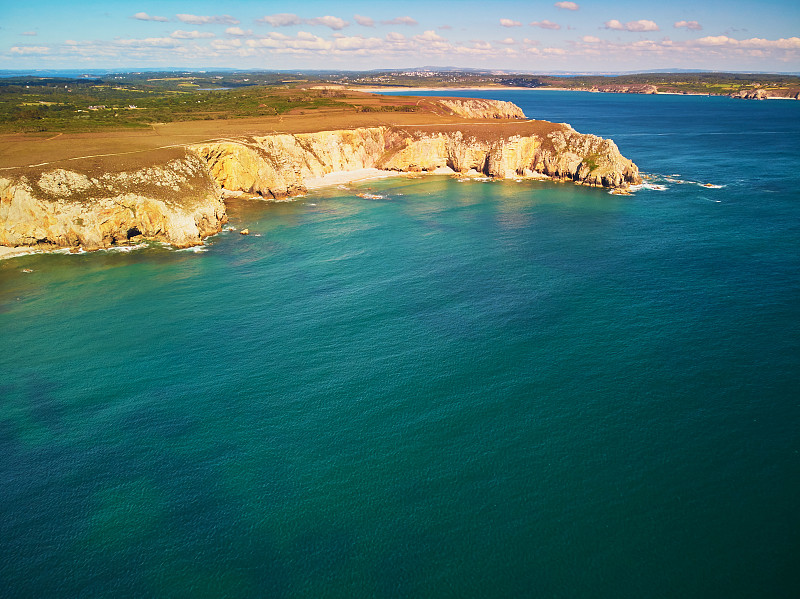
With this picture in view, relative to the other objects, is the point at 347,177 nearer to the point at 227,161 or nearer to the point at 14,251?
the point at 227,161

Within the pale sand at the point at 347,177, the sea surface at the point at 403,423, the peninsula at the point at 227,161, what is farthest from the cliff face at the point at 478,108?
the sea surface at the point at 403,423

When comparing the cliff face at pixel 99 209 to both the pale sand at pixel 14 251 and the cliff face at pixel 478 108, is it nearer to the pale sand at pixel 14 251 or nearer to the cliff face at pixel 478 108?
the pale sand at pixel 14 251

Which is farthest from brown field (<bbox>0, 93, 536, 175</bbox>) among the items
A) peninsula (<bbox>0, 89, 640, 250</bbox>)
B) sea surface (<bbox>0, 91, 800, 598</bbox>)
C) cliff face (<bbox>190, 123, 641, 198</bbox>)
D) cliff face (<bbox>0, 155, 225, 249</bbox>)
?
sea surface (<bbox>0, 91, 800, 598</bbox>)

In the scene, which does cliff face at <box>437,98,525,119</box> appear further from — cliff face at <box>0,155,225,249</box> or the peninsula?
cliff face at <box>0,155,225,249</box>

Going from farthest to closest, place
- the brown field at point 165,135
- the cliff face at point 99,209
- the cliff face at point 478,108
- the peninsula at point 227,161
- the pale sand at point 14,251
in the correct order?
1. the cliff face at point 478,108
2. the brown field at point 165,135
3. the peninsula at point 227,161
4. the cliff face at point 99,209
5. the pale sand at point 14,251

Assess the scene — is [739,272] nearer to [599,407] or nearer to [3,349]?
[599,407]

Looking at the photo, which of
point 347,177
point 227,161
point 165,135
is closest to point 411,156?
point 347,177

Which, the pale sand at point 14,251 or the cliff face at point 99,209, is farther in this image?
the cliff face at point 99,209
